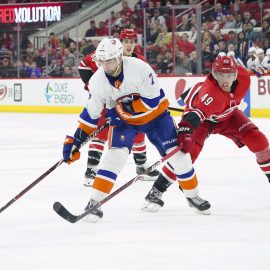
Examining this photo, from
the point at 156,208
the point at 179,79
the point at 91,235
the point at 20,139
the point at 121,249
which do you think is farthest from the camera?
the point at 179,79

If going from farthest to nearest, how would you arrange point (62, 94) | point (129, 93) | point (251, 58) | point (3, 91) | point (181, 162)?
point (3, 91), point (62, 94), point (251, 58), point (181, 162), point (129, 93)

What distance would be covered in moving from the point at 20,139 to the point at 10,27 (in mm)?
6019

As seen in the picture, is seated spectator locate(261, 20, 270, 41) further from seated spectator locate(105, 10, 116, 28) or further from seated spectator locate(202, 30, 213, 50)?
seated spectator locate(105, 10, 116, 28)

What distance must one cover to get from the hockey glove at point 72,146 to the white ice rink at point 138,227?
329 mm

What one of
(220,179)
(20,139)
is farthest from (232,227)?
(20,139)

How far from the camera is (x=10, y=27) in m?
14.2

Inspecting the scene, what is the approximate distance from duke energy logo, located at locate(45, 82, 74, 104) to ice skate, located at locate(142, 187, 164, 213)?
8.31 meters

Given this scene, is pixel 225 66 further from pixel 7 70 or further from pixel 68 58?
pixel 7 70

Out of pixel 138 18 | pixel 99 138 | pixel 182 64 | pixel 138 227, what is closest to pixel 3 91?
pixel 138 18

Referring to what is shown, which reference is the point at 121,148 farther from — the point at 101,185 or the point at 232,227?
the point at 232,227

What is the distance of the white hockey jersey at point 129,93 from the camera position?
3854 millimetres

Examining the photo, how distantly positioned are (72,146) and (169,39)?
803cm

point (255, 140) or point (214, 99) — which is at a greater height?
point (214, 99)

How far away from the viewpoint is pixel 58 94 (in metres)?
12.7
